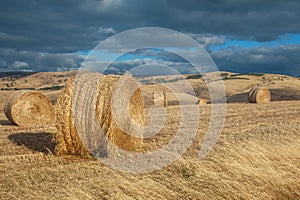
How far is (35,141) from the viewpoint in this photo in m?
12.6

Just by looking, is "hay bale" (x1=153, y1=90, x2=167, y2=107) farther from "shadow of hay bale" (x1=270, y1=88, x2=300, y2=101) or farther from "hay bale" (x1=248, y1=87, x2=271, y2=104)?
"shadow of hay bale" (x1=270, y1=88, x2=300, y2=101)

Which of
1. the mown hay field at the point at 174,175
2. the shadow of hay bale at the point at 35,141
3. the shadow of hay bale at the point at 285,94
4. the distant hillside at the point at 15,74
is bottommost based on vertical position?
the mown hay field at the point at 174,175

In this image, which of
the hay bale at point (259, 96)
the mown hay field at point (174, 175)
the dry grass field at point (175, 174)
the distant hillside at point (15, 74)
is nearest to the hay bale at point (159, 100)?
the hay bale at point (259, 96)

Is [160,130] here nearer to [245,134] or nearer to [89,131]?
[245,134]

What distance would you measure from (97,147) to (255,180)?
4.18 metres

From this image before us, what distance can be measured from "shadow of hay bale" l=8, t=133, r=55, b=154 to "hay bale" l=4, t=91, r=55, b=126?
3859 millimetres

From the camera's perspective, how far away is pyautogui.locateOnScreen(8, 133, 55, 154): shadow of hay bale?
11336 mm

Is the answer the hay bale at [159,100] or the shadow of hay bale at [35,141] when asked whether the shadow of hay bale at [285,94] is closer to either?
the hay bale at [159,100]

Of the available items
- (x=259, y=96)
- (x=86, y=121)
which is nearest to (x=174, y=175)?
(x=86, y=121)

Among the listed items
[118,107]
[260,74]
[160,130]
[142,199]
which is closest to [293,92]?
[160,130]

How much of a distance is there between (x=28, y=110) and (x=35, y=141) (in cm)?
608

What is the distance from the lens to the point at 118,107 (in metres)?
10.9

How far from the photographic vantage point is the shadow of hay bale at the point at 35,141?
11.3 meters

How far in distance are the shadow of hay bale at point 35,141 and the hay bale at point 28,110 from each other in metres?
3.86
